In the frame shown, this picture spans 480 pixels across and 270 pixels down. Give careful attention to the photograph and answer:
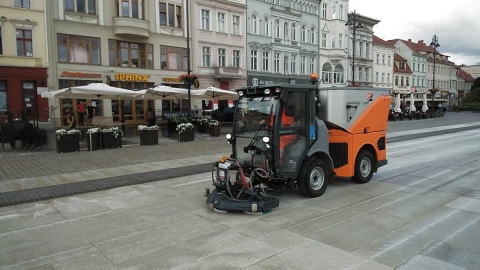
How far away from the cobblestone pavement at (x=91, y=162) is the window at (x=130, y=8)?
15793 millimetres

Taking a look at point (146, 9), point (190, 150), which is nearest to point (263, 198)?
point (190, 150)

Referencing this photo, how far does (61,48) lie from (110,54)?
3.62m

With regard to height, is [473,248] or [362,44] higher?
[362,44]

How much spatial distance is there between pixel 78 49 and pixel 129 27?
4.22 meters

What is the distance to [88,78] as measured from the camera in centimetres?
2703

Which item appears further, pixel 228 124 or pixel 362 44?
pixel 362 44

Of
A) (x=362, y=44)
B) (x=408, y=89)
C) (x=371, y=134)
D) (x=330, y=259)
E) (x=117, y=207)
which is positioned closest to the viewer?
(x=330, y=259)

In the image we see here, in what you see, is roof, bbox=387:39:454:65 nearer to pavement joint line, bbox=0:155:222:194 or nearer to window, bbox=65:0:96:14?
window, bbox=65:0:96:14

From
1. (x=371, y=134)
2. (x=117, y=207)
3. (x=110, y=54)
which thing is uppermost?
(x=110, y=54)

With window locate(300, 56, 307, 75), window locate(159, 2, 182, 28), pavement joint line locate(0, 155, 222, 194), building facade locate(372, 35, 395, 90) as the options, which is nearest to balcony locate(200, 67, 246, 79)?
window locate(159, 2, 182, 28)

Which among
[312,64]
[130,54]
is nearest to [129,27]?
[130,54]

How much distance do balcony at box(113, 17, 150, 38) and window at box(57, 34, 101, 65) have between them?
180cm

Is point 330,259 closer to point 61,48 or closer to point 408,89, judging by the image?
point 61,48

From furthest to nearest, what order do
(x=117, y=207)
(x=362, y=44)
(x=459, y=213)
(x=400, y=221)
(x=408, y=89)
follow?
(x=408, y=89)
(x=362, y=44)
(x=117, y=207)
(x=459, y=213)
(x=400, y=221)
